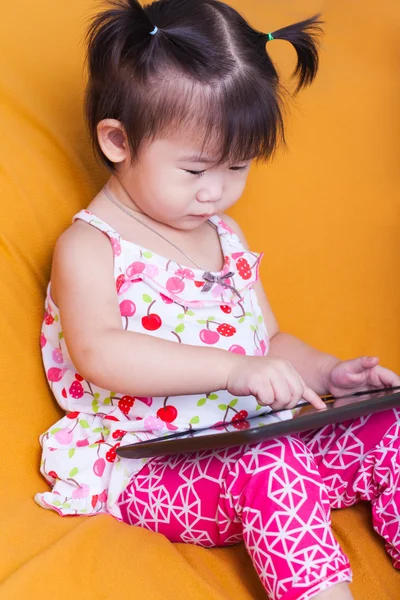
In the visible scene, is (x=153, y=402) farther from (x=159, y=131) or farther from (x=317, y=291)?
(x=317, y=291)

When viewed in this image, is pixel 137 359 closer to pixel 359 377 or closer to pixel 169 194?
pixel 169 194

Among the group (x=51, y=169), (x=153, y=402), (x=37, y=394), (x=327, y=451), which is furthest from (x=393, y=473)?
(x=51, y=169)

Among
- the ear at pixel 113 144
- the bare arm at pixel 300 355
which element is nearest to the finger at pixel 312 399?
the bare arm at pixel 300 355

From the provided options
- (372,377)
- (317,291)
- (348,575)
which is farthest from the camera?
(317,291)

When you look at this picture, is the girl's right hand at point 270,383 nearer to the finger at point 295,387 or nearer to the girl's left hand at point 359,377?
the finger at point 295,387

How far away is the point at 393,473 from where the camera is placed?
0.96 m

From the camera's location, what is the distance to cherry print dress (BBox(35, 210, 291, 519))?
3.21 feet

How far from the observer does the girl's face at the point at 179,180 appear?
979mm

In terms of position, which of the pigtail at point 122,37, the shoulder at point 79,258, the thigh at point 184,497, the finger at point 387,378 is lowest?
the thigh at point 184,497

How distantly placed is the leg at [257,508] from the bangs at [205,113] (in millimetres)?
354

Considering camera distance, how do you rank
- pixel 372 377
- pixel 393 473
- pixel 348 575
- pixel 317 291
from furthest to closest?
pixel 317 291
pixel 372 377
pixel 393 473
pixel 348 575

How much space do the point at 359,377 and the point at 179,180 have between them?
345 mm

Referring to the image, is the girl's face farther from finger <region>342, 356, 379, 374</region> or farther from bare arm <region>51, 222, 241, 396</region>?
finger <region>342, 356, 379, 374</region>

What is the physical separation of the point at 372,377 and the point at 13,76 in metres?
0.63
